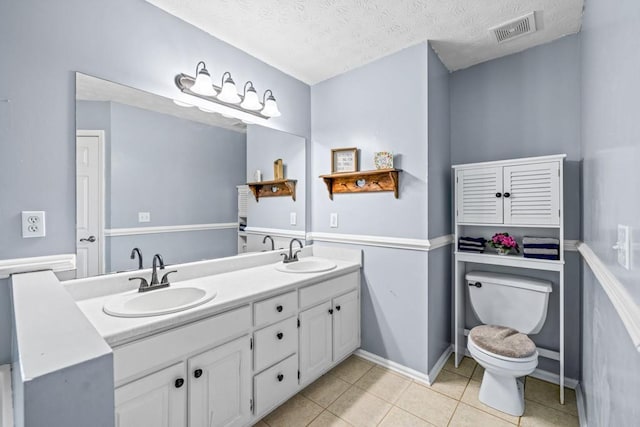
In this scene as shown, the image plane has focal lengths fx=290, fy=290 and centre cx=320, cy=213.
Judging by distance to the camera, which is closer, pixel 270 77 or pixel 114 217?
pixel 114 217

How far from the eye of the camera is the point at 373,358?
7.71ft

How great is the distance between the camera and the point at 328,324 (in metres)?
2.08

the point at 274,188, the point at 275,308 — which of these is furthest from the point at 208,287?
the point at 274,188

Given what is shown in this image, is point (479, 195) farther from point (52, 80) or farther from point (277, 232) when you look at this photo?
point (52, 80)

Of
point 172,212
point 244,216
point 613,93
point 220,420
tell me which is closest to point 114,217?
point 172,212

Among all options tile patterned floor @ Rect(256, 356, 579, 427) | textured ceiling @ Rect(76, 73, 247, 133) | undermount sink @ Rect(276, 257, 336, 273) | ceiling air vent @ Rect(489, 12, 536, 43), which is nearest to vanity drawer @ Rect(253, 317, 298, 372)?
tile patterned floor @ Rect(256, 356, 579, 427)

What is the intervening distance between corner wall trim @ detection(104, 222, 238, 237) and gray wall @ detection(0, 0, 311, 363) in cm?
20

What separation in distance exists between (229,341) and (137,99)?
141 centimetres

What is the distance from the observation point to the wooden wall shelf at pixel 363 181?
219cm

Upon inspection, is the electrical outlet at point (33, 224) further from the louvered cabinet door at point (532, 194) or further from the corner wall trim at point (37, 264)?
the louvered cabinet door at point (532, 194)

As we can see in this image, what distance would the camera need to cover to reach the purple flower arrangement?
211 centimetres

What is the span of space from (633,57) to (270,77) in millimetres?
2126

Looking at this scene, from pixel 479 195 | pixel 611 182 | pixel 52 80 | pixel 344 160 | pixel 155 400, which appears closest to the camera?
pixel 611 182

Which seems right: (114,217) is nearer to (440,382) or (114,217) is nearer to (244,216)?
(244,216)
